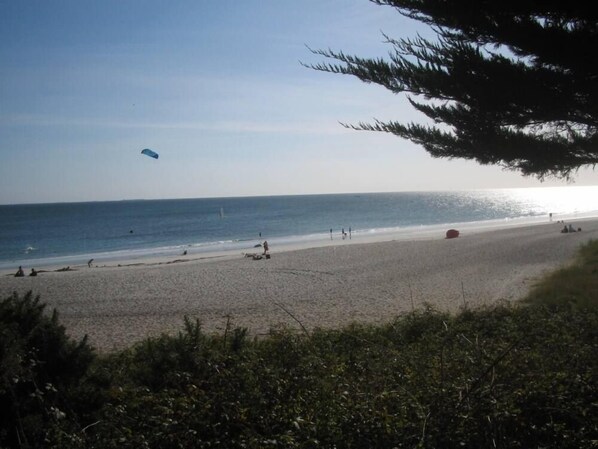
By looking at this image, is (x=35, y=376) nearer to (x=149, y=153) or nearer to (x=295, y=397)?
(x=295, y=397)

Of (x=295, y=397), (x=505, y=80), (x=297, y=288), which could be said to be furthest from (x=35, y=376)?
(x=297, y=288)

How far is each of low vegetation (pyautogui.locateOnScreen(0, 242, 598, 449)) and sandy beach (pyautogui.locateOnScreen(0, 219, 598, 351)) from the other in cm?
330

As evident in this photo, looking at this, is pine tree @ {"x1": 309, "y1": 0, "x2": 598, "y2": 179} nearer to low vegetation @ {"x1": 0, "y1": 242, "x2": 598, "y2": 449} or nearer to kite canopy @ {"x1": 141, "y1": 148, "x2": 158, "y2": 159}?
low vegetation @ {"x1": 0, "y1": 242, "x2": 598, "y2": 449}

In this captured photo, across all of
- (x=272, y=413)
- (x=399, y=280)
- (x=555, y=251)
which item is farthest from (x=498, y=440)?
(x=555, y=251)

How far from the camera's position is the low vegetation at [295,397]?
8.88 feet

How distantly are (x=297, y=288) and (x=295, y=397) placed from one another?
13.1 m

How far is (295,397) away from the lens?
3354mm

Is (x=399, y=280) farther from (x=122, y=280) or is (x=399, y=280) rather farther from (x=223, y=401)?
(x=223, y=401)

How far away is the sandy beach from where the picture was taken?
11617 millimetres

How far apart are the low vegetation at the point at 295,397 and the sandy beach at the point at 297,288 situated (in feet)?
Result: 10.8

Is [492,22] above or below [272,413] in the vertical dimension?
above

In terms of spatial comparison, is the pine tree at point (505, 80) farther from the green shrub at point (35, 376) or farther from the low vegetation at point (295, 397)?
the green shrub at point (35, 376)

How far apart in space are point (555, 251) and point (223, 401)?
22077 millimetres

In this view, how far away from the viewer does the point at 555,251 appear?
72.4 ft
